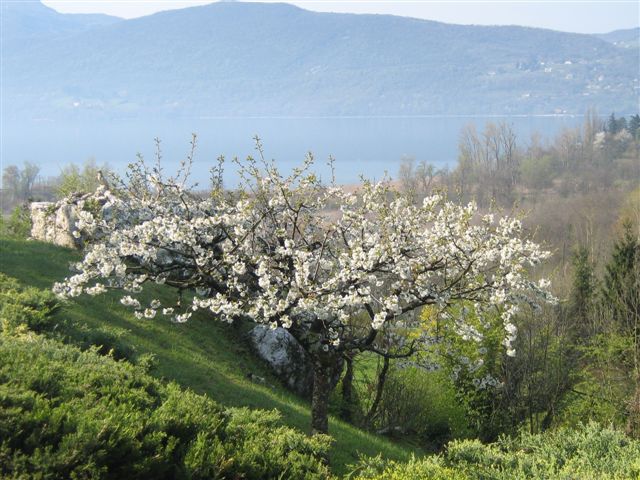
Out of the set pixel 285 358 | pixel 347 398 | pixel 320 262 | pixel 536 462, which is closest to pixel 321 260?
pixel 320 262

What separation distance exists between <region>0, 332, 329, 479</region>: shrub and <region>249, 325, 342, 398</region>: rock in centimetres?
959

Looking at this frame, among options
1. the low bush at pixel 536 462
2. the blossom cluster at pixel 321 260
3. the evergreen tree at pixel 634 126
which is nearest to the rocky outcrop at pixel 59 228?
the blossom cluster at pixel 321 260

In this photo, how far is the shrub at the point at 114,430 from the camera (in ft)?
20.5

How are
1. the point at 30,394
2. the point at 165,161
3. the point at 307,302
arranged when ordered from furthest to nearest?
the point at 165,161 → the point at 307,302 → the point at 30,394

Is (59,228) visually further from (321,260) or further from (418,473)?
(418,473)

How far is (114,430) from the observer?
6.60 metres

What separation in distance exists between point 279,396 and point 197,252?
6.40m

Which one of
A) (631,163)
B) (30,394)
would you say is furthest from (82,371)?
(631,163)

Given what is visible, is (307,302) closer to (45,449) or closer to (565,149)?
(45,449)

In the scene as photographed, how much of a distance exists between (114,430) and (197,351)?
422 inches

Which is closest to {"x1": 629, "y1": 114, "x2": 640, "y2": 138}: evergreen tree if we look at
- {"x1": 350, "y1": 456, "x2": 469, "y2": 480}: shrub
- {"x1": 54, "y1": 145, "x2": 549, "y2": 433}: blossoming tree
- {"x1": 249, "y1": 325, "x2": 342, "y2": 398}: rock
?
{"x1": 249, "y1": 325, "x2": 342, "y2": 398}: rock

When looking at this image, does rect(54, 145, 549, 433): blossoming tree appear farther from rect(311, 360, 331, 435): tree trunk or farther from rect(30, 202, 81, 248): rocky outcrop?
rect(30, 202, 81, 248): rocky outcrop

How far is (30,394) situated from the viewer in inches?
264

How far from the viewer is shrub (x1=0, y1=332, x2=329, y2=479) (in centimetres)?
626
